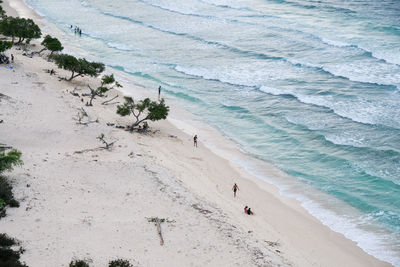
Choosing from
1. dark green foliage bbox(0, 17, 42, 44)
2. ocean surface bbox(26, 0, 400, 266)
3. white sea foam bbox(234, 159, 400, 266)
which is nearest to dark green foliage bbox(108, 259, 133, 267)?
white sea foam bbox(234, 159, 400, 266)

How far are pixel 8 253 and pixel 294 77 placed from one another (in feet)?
123

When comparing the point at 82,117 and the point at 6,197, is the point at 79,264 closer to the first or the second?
the point at 6,197

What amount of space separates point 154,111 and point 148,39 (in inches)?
1282

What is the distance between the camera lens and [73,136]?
27625mm

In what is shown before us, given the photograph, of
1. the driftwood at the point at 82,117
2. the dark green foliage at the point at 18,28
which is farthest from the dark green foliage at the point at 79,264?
the dark green foliage at the point at 18,28

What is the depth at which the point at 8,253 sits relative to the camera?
1509cm

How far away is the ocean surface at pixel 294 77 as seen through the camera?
2817 cm

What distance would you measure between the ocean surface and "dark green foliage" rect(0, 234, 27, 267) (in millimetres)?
15985

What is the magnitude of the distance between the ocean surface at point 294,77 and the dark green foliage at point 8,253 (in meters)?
16.0

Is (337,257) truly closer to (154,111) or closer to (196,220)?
(196,220)

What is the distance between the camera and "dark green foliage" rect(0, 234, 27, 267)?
14.4 m

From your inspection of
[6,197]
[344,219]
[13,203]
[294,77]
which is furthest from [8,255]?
[294,77]

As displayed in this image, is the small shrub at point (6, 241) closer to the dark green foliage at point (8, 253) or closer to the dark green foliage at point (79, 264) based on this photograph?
the dark green foliage at point (8, 253)

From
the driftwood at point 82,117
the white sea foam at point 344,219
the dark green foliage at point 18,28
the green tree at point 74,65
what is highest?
the dark green foliage at point 18,28
